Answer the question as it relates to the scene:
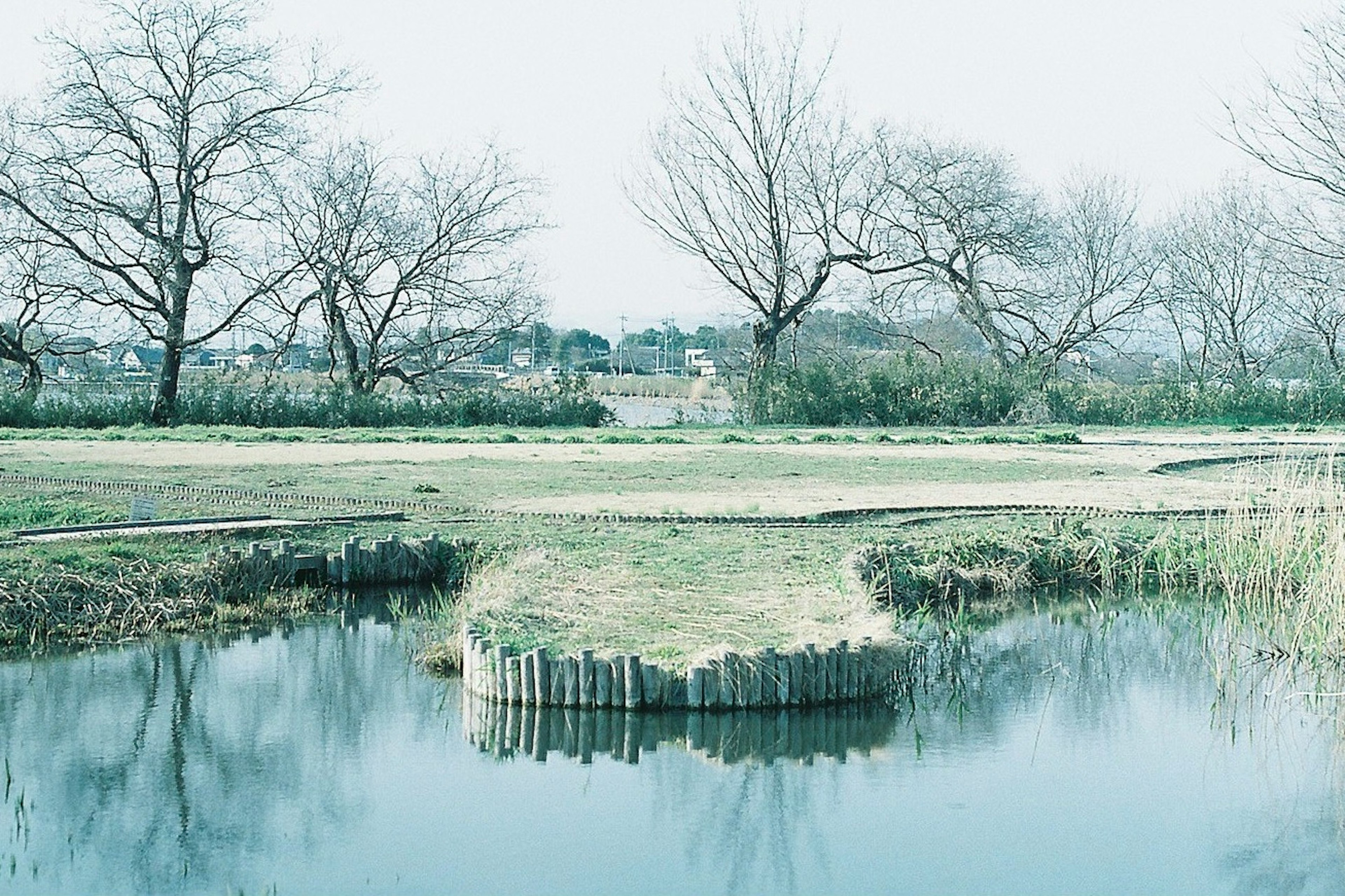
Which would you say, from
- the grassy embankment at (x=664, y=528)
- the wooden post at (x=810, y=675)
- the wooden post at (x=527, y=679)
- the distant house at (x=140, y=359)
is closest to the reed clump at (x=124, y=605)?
the grassy embankment at (x=664, y=528)

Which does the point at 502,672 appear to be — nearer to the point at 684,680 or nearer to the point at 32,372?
the point at 684,680

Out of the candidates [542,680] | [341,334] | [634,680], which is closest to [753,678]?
[634,680]

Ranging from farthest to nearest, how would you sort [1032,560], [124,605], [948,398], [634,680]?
[948,398], [1032,560], [124,605], [634,680]

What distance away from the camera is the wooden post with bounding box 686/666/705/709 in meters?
7.63

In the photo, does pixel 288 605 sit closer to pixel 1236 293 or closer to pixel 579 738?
pixel 579 738

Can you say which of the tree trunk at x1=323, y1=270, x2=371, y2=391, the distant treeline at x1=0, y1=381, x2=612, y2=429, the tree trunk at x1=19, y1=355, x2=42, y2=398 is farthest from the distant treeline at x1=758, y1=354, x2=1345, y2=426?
the tree trunk at x1=19, y1=355, x2=42, y2=398

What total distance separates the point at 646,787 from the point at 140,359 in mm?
23422

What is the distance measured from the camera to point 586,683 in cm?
771

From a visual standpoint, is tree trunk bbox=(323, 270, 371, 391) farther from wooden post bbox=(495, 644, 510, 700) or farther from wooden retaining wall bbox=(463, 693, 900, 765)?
wooden retaining wall bbox=(463, 693, 900, 765)

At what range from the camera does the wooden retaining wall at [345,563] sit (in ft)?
34.6

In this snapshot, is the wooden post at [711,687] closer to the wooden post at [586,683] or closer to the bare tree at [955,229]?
the wooden post at [586,683]

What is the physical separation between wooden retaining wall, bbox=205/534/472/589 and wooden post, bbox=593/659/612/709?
3713mm

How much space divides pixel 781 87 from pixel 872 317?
222 inches

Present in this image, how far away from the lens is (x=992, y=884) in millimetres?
5910
